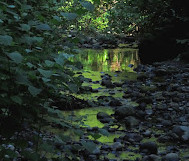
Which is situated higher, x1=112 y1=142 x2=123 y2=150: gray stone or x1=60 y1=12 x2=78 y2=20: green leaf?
x1=60 y1=12 x2=78 y2=20: green leaf

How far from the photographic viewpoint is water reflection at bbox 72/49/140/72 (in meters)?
9.25

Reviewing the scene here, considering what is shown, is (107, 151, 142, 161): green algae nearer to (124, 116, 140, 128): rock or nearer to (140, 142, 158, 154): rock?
(140, 142, 158, 154): rock

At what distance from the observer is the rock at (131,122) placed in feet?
14.2

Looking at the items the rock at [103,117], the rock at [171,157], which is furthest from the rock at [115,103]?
the rock at [171,157]

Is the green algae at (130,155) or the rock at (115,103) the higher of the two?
the green algae at (130,155)

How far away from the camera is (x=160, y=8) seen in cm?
1097

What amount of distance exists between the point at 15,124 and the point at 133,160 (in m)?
1.80

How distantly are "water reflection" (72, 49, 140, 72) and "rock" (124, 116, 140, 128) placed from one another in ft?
14.5

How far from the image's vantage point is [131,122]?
434 cm

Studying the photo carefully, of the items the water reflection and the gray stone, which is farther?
the water reflection

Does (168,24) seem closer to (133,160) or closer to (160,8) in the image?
(160,8)

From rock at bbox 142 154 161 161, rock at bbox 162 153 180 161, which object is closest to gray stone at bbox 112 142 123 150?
rock at bbox 142 154 161 161

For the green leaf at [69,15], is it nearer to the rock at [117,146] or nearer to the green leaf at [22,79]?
the green leaf at [22,79]

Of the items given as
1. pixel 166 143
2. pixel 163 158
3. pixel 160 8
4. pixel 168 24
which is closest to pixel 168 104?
pixel 166 143
